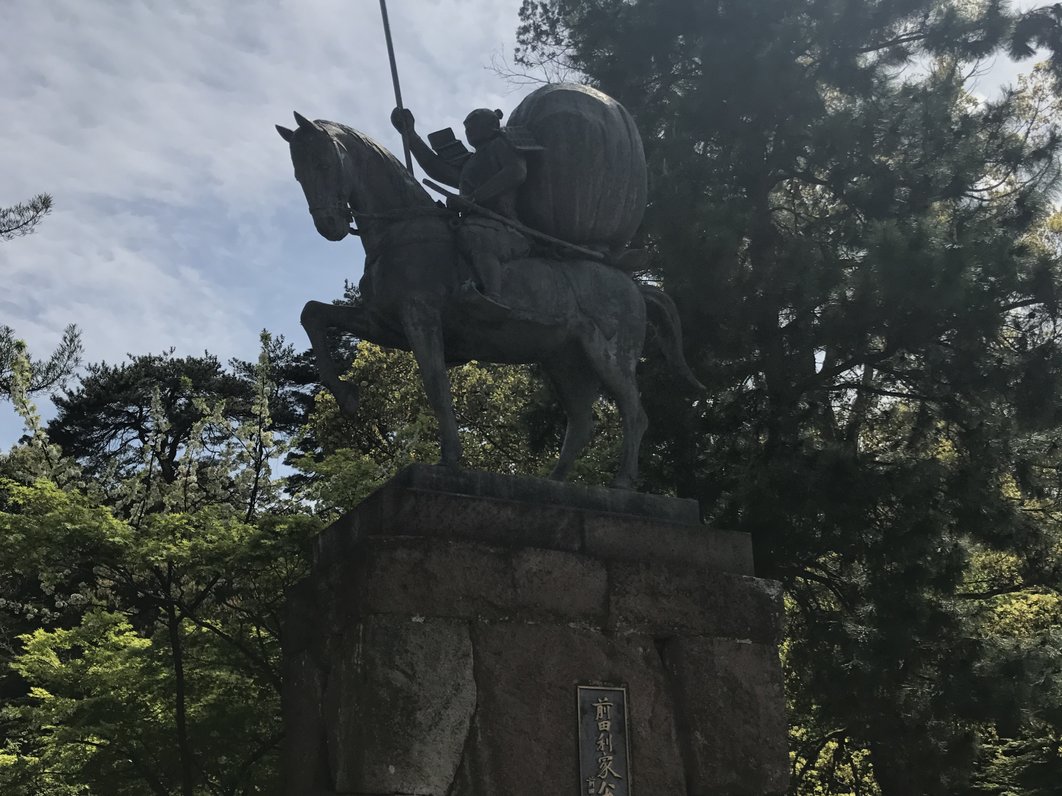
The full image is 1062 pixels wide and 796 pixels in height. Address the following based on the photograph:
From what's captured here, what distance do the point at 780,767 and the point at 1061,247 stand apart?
869cm

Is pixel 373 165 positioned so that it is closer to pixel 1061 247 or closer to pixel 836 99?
pixel 836 99

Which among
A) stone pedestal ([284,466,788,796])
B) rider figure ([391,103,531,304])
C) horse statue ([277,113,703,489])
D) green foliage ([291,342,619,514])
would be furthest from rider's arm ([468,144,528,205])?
green foliage ([291,342,619,514])

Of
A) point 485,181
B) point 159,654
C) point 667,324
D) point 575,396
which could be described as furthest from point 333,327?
point 159,654

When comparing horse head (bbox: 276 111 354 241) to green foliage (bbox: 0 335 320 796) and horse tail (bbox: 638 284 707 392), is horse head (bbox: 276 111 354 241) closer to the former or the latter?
horse tail (bbox: 638 284 707 392)

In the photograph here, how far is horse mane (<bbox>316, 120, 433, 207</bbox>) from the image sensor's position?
216 inches

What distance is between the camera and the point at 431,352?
17.4 ft

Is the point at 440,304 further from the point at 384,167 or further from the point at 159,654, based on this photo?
the point at 159,654

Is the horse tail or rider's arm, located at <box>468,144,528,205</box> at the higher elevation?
rider's arm, located at <box>468,144,528,205</box>

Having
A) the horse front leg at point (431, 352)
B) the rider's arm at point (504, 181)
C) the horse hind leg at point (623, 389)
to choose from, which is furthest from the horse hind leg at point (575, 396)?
the rider's arm at point (504, 181)

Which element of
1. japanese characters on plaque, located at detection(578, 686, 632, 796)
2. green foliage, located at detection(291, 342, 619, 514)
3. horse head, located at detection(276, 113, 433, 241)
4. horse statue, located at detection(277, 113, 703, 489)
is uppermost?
green foliage, located at detection(291, 342, 619, 514)

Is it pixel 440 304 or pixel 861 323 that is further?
pixel 861 323

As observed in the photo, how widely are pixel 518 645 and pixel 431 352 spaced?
1457mm

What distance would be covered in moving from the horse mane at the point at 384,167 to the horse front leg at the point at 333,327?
589 mm

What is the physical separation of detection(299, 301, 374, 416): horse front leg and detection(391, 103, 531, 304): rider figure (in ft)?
2.03
